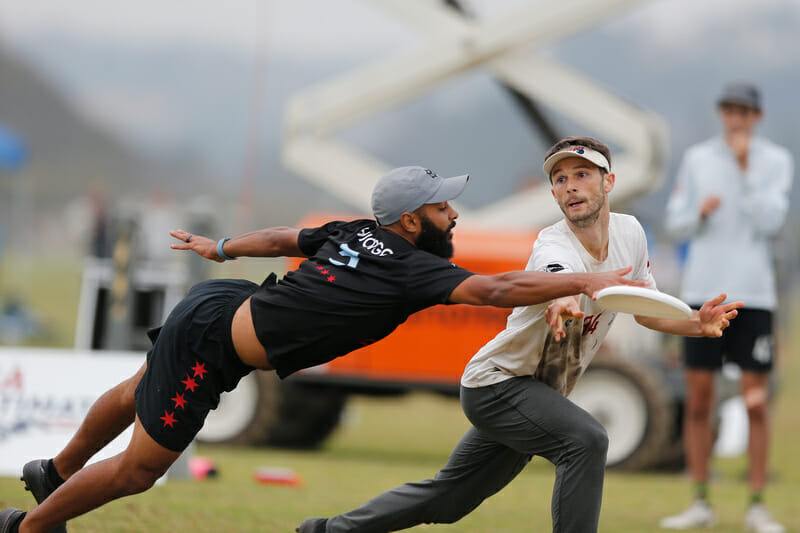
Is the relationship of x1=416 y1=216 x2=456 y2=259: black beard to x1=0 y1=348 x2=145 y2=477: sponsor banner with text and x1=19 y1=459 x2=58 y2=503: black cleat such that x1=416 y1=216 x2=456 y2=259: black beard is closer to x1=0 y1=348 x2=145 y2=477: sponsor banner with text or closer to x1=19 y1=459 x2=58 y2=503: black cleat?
x1=19 y1=459 x2=58 y2=503: black cleat

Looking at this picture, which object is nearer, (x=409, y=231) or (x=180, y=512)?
(x=409, y=231)

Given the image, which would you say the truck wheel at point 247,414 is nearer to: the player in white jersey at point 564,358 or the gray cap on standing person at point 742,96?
the gray cap on standing person at point 742,96

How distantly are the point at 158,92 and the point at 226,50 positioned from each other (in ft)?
12.8

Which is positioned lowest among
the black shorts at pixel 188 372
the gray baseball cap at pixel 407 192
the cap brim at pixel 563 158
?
the black shorts at pixel 188 372

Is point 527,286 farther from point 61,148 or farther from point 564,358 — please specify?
point 61,148

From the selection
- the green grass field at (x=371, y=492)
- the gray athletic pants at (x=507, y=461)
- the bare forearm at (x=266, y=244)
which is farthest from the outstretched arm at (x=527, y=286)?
the green grass field at (x=371, y=492)

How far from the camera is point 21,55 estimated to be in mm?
43625

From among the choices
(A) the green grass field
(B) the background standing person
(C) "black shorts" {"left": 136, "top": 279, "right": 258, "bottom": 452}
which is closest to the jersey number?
(C) "black shorts" {"left": 136, "top": 279, "right": 258, "bottom": 452}

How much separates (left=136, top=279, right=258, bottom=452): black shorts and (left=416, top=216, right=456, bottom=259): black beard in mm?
795

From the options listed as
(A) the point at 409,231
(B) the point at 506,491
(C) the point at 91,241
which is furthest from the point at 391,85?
(C) the point at 91,241

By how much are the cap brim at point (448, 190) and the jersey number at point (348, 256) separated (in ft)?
1.15

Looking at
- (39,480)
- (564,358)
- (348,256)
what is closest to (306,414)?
(39,480)

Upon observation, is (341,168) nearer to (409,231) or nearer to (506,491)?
(506,491)

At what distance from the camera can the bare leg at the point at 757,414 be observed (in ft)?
23.6
